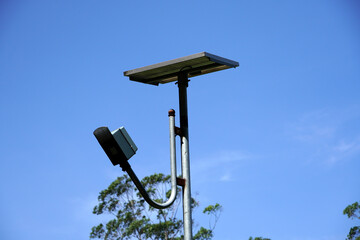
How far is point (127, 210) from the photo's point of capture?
25438 millimetres

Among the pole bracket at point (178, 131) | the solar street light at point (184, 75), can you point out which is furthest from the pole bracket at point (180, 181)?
the pole bracket at point (178, 131)

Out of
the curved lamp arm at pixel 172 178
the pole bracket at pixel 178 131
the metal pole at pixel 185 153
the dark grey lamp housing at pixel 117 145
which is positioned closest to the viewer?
the dark grey lamp housing at pixel 117 145

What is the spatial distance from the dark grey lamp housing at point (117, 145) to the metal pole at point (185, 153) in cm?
49

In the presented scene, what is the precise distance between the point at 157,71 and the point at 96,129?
2.72 ft

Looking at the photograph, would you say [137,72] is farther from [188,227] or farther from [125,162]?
[188,227]

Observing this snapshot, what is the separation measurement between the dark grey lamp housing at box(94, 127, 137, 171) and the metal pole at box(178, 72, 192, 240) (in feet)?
1.62

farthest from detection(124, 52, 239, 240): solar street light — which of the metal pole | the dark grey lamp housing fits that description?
the dark grey lamp housing

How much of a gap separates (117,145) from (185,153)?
662 mm

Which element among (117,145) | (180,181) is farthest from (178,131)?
(117,145)

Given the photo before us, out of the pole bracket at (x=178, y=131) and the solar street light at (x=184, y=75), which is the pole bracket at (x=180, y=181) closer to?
the solar street light at (x=184, y=75)

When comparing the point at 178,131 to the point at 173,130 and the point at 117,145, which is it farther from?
the point at 117,145

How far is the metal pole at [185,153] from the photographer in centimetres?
374

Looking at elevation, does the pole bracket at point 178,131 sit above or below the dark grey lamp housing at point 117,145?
above

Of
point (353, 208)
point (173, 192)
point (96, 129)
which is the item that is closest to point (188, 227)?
point (173, 192)
